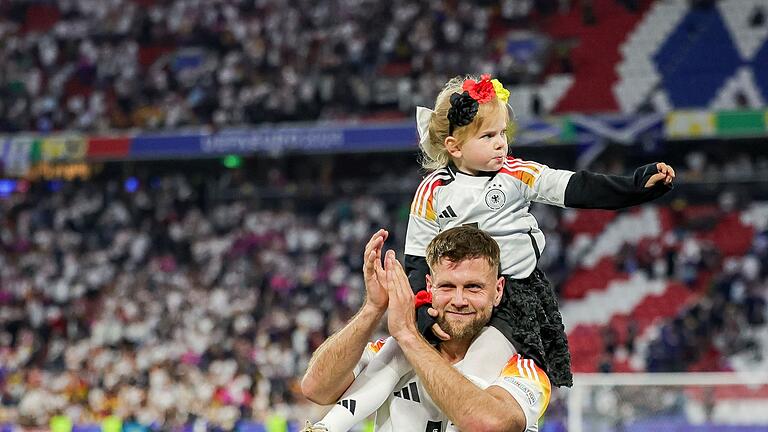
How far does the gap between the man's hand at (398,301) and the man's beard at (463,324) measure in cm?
15

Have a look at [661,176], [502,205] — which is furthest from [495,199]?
[661,176]

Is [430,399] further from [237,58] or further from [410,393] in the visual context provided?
[237,58]

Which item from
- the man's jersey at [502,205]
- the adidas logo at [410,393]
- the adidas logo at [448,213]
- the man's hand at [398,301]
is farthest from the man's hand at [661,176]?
the adidas logo at [410,393]

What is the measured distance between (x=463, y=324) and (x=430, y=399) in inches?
14.1

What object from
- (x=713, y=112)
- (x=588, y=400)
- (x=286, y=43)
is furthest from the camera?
(x=286, y=43)

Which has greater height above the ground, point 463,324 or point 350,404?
point 463,324

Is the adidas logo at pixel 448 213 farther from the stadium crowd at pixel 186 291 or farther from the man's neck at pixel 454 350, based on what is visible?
the stadium crowd at pixel 186 291

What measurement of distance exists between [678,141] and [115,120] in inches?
484

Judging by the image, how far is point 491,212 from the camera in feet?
17.8

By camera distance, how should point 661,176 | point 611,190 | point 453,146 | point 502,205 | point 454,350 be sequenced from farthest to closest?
point 453,146 < point 502,205 < point 454,350 < point 611,190 < point 661,176

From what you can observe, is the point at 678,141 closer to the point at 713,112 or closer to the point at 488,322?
the point at 713,112

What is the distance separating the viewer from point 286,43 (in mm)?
28359

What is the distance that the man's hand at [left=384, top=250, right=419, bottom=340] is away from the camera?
4984 mm

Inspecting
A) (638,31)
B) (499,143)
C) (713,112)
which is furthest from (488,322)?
(638,31)
